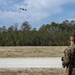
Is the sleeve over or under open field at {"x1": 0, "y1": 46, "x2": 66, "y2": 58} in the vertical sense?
over

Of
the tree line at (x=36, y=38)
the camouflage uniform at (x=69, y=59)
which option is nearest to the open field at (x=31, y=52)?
the camouflage uniform at (x=69, y=59)

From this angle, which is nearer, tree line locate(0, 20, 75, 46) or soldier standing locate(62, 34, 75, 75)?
soldier standing locate(62, 34, 75, 75)

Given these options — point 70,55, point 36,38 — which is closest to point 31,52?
point 70,55

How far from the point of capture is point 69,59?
5.75 meters

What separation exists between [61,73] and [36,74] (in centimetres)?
91

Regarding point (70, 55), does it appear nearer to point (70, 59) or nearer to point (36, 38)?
point (70, 59)

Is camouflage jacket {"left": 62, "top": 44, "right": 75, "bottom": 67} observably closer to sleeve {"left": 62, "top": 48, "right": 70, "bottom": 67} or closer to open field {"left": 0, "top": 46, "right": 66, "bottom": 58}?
sleeve {"left": 62, "top": 48, "right": 70, "bottom": 67}

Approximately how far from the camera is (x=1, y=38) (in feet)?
255

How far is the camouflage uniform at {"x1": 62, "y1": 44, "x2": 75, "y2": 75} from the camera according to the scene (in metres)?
5.72

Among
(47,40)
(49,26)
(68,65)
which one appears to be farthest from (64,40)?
(68,65)

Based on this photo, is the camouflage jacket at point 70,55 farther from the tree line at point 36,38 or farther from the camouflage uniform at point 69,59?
the tree line at point 36,38

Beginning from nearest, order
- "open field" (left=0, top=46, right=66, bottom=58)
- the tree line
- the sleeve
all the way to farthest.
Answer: the sleeve → "open field" (left=0, top=46, right=66, bottom=58) → the tree line

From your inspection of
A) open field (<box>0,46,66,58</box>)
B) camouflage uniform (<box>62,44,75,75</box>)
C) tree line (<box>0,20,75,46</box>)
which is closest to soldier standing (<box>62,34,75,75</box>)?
camouflage uniform (<box>62,44,75,75</box>)

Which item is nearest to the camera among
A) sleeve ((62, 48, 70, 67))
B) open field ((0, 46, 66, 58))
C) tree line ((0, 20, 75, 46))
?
sleeve ((62, 48, 70, 67))
